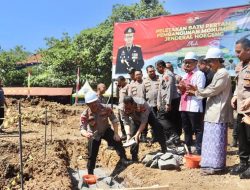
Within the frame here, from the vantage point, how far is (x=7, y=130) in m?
12.8

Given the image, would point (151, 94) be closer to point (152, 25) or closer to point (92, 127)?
point (92, 127)

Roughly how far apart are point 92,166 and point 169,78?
2236 millimetres

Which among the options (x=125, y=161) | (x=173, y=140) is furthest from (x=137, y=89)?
(x=125, y=161)

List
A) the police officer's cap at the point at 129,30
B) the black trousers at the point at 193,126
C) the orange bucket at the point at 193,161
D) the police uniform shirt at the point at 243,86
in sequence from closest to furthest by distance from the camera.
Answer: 1. the police uniform shirt at the point at 243,86
2. the orange bucket at the point at 193,161
3. the black trousers at the point at 193,126
4. the police officer's cap at the point at 129,30

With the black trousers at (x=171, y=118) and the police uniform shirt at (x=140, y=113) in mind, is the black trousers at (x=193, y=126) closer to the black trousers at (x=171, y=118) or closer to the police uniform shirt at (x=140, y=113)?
the police uniform shirt at (x=140, y=113)

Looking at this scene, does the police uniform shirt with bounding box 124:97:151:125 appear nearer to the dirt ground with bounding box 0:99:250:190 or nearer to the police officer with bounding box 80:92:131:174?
the police officer with bounding box 80:92:131:174

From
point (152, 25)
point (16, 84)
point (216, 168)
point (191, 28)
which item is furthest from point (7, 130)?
point (16, 84)

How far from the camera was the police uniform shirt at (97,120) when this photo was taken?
6719mm

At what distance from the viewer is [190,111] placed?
674 centimetres

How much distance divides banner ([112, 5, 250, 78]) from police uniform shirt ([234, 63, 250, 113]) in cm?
471

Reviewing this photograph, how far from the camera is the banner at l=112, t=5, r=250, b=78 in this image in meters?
10.3

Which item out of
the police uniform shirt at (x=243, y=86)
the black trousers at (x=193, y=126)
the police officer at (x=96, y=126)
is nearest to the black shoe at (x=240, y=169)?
the police uniform shirt at (x=243, y=86)

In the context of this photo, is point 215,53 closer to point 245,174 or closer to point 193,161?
point 245,174

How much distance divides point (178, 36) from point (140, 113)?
5299 millimetres
